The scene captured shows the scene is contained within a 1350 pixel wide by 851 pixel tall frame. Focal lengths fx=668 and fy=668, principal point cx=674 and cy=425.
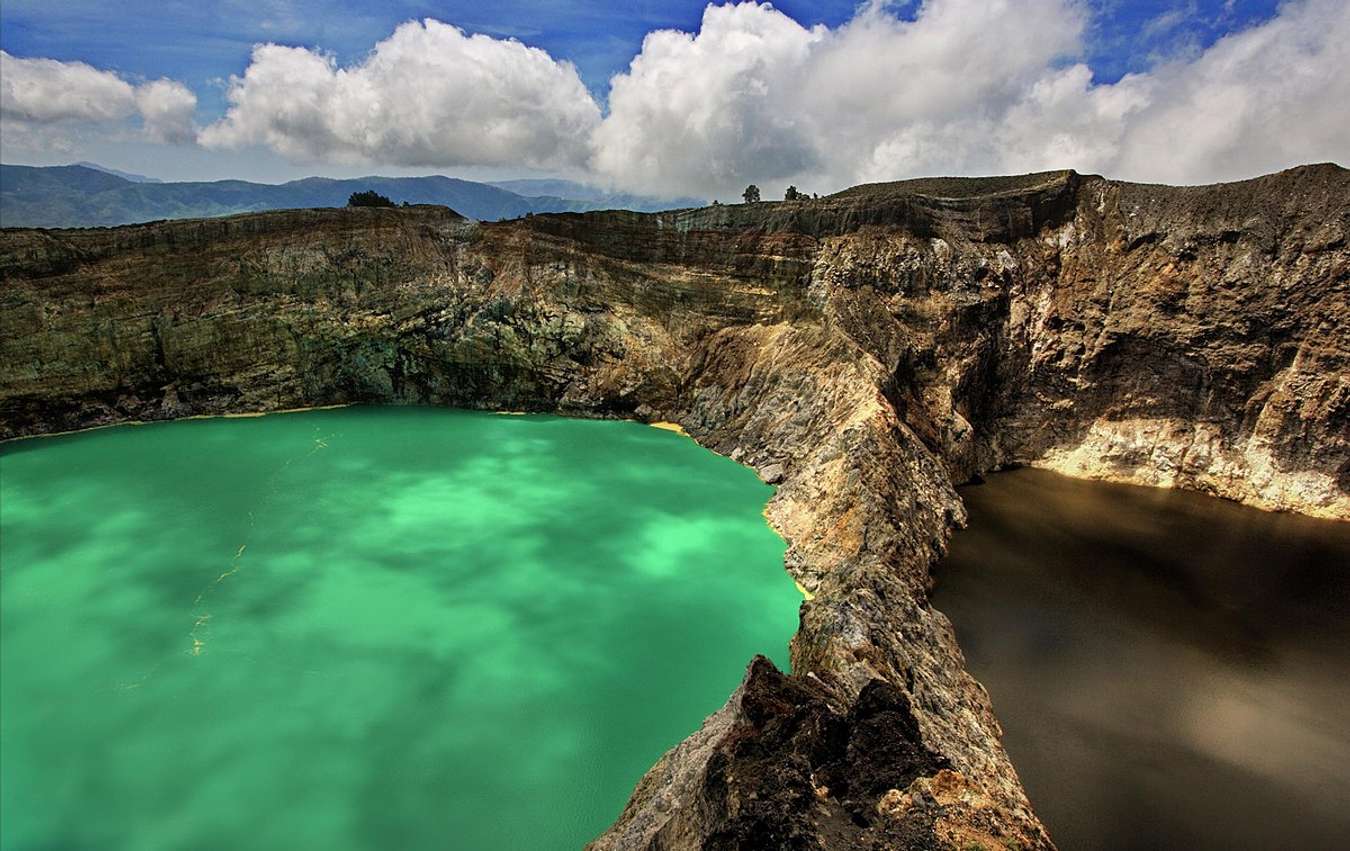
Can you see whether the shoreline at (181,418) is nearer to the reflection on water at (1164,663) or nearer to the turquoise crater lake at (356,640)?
the turquoise crater lake at (356,640)

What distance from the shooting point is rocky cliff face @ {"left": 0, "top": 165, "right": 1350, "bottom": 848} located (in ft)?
72.5

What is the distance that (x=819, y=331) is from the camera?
25453 millimetres

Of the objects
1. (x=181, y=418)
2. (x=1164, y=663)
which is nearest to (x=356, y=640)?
(x=1164, y=663)

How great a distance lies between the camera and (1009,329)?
2664 centimetres

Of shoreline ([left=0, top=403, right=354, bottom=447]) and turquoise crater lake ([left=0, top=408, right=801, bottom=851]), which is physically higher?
turquoise crater lake ([left=0, top=408, right=801, bottom=851])

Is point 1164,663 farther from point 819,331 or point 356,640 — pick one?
point 356,640

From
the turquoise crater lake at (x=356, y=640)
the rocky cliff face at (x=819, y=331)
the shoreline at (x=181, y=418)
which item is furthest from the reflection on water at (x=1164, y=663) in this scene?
the shoreline at (x=181, y=418)

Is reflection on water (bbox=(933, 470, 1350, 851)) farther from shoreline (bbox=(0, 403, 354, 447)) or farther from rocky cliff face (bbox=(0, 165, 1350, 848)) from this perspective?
shoreline (bbox=(0, 403, 354, 447))

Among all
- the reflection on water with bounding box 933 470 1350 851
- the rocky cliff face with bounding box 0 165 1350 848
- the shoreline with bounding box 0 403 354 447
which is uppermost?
the rocky cliff face with bounding box 0 165 1350 848

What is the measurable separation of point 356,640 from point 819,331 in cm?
1876

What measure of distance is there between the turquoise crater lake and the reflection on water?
196 inches

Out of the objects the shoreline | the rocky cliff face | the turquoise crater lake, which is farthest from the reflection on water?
the shoreline

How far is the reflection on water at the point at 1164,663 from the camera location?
1034 centimetres

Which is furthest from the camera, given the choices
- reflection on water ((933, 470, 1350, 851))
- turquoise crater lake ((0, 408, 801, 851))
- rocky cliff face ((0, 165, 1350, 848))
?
rocky cliff face ((0, 165, 1350, 848))
